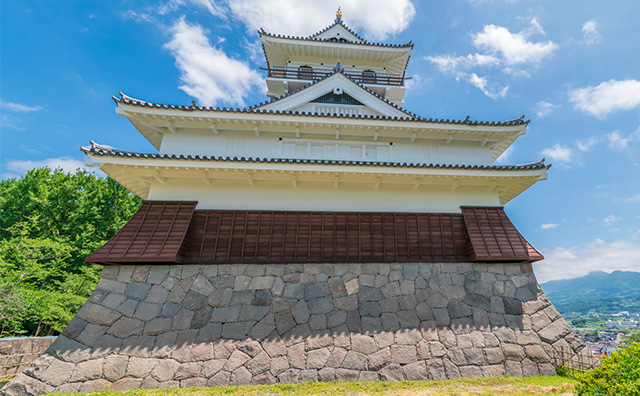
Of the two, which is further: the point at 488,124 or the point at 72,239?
the point at 72,239

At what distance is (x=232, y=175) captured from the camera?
26.1ft

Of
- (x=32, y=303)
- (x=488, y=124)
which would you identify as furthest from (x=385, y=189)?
(x=32, y=303)

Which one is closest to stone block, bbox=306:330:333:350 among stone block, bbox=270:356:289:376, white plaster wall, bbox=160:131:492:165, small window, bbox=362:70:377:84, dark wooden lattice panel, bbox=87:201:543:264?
stone block, bbox=270:356:289:376

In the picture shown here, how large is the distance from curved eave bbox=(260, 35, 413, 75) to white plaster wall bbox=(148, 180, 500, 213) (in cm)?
937

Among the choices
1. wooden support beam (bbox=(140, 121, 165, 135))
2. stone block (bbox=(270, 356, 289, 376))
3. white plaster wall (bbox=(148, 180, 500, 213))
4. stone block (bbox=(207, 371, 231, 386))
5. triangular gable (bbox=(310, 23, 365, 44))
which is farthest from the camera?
triangular gable (bbox=(310, 23, 365, 44))

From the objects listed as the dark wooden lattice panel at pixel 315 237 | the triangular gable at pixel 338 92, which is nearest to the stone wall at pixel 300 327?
the dark wooden lattice panel at pixel 315 237

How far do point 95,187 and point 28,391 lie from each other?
17.8 meters

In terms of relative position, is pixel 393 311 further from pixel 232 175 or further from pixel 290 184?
pixel 232 175

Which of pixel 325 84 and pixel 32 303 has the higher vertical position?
pixel 325 84

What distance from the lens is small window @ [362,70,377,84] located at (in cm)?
1404

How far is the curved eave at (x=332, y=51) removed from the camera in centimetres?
1395

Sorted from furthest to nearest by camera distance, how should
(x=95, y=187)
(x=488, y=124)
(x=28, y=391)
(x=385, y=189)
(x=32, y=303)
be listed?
(x=95, y=187)
(x=32, y=303)
(x=488, y=124)
(x=385, y=189)
(x=28, y=391)

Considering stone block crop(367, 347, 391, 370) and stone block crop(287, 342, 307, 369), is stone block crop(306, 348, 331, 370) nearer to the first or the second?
stone block crop(287, 342, 307, 369)

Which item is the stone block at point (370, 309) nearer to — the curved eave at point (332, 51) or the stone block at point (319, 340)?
the stone block at point (319, 340)
